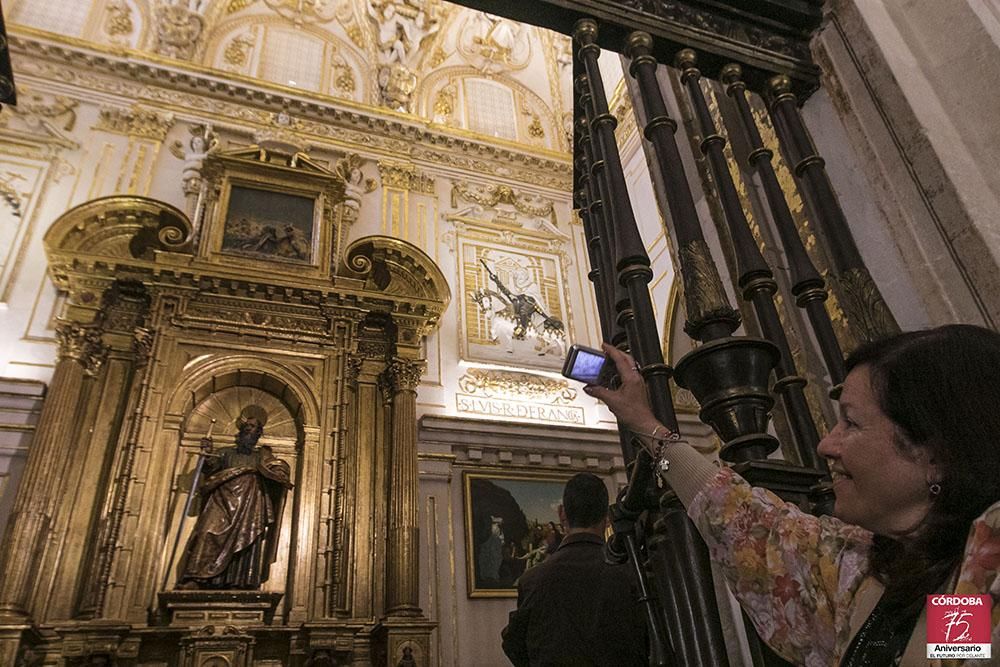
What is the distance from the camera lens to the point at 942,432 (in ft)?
3.31

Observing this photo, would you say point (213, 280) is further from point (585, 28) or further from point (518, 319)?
point (585, 28)

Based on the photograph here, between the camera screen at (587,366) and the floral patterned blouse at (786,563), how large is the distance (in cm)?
40

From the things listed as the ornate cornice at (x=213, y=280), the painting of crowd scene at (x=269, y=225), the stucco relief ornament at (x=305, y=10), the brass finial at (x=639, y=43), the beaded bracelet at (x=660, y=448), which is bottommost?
the beaded bracelet at (x=660, y=448)

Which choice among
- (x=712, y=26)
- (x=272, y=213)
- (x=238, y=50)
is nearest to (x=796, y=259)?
(x=712, y=26)

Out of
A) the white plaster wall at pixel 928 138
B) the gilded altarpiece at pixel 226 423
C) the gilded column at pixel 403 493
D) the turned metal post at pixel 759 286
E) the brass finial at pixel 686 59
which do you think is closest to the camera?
the turned metal post at pixel 759 286

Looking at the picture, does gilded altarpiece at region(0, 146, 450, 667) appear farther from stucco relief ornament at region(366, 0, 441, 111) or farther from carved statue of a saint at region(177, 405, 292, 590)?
stucco relief ornament at region(366, 0, 441, 111)

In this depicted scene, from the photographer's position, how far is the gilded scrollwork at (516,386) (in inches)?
363

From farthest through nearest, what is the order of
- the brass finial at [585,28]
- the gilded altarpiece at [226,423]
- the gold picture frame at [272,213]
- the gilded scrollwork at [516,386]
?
the gilded scrollwork at [516,386] < the gold picture frame at [272,213] < the gilded altarpiece at [226,423] < the brass finial at [585,28]

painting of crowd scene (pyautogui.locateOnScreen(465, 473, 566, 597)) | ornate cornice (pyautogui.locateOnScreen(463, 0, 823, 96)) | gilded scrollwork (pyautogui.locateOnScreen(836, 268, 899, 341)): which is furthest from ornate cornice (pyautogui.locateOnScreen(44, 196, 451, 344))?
gilded scrollwork (pyautogui.locateOnScreen(836, 268, 899, 341))

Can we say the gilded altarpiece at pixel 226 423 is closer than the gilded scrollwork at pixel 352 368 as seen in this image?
Yes

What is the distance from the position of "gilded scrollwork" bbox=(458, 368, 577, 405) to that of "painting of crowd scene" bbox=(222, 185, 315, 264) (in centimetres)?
282

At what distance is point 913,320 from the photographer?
2.33m

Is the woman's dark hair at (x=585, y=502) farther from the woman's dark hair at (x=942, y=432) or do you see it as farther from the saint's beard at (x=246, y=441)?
the saint's beard at (x=246, y=441)

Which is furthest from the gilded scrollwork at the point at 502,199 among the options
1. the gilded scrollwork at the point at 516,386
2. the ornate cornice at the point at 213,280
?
the gilded scrollwork at the point at 516,386
